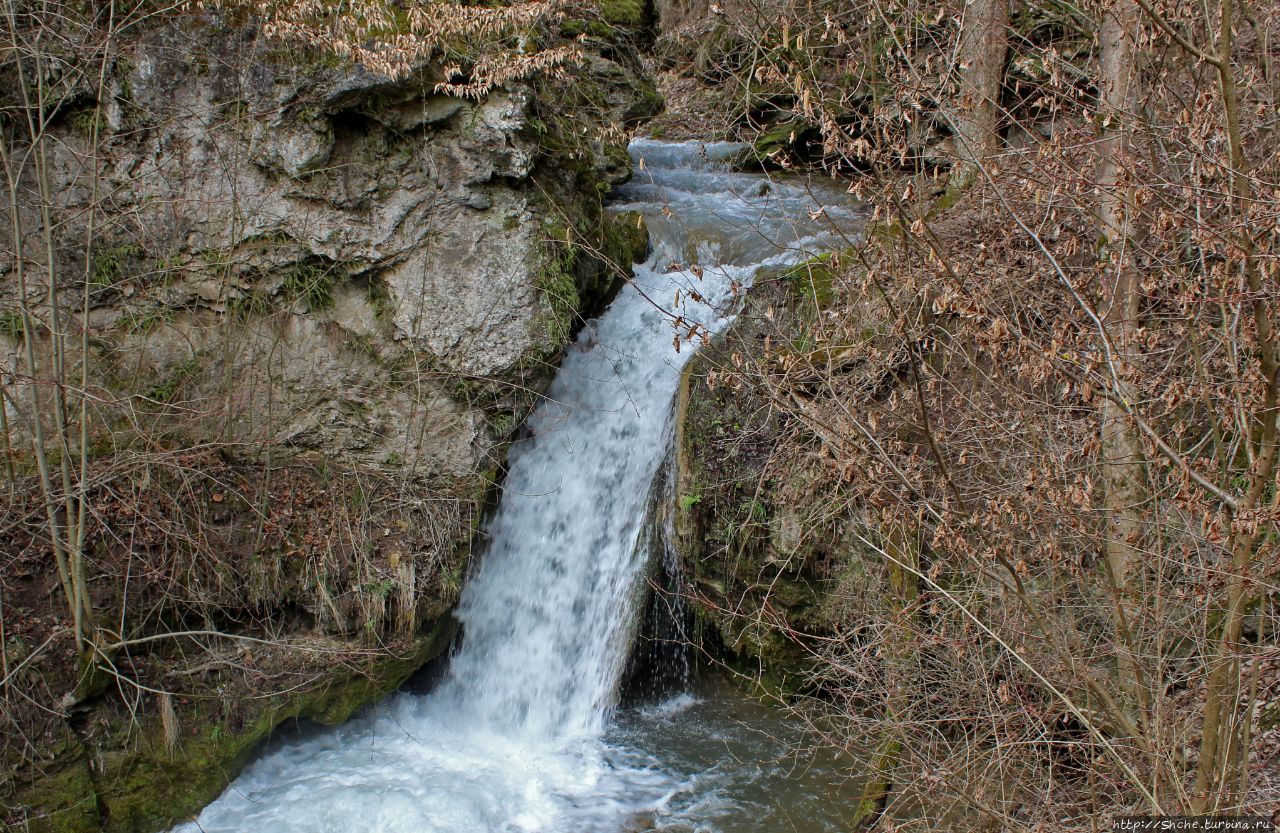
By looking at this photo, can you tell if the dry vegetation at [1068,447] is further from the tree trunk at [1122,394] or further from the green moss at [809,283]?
the green moss at [809,283]

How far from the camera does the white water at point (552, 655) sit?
5.59 meters

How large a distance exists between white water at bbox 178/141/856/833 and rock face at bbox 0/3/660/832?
376 mm

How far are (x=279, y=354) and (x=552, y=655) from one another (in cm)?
302

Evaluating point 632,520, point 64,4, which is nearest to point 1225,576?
point 632,520

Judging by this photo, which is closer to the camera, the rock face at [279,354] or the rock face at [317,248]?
the rock face at [279,354]

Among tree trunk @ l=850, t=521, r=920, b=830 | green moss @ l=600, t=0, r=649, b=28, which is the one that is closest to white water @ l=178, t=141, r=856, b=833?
tree trunk @ l=850, t=521, r=920, b=830

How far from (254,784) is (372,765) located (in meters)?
0.73

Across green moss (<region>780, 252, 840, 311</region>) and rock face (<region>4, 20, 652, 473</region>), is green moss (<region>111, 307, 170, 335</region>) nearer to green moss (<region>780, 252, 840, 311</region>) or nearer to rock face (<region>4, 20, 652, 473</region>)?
rock face (<region>4, 20, 652, 473</region>)

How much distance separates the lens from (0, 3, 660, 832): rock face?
568cm

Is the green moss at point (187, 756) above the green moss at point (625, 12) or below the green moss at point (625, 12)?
below

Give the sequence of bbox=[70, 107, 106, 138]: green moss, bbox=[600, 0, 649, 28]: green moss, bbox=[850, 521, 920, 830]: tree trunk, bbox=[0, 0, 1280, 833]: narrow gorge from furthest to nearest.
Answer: bbox=[600, 0, 649, 28]: green moss, bbox=[70, 107, 106, 138]: green moss, bbox=[0, 0, 1280, 833]: narrow gorge, bbox=[850, 521, 920, 830]: tree trunk

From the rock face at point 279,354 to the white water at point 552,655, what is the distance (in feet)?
1.23


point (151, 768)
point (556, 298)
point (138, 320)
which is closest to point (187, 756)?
point (151, 768)

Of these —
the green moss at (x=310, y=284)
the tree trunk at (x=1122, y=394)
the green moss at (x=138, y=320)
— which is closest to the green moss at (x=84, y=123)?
the green moss at (x=138, y=320)
